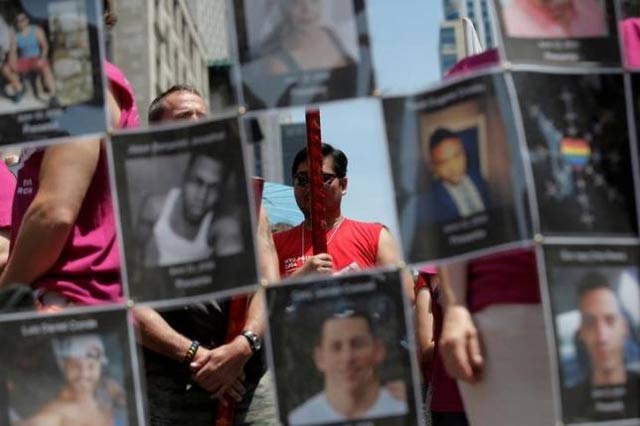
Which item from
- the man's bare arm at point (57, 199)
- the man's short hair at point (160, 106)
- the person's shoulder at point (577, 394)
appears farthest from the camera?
the man's short hair at point (160, 106)

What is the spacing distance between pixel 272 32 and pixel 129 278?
0.59 metres

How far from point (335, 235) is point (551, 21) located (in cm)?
143

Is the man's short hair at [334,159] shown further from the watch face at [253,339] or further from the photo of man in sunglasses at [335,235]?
the watch face at [253,339]

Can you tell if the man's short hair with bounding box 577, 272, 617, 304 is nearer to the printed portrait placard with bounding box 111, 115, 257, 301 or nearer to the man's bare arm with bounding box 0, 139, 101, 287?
the printed portrait placard with bounding box 111, 115, 257, 301

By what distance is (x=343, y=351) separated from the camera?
2.46 metres

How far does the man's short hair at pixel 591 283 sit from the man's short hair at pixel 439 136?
0.38 metres

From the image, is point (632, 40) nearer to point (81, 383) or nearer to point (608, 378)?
point (608, 378)

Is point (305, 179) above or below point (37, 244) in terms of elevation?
above

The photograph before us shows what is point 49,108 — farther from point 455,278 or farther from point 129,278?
point 455,278

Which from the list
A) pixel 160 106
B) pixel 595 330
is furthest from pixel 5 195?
pixel 595 330

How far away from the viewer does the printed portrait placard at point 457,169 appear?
2406 mm

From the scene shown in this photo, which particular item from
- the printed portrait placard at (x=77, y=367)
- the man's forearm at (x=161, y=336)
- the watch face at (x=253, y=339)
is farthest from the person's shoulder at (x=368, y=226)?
the printed portrait placard at (x=77, y=367)

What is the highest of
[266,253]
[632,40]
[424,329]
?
[632,40]

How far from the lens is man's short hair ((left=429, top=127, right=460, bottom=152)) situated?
2447mm
